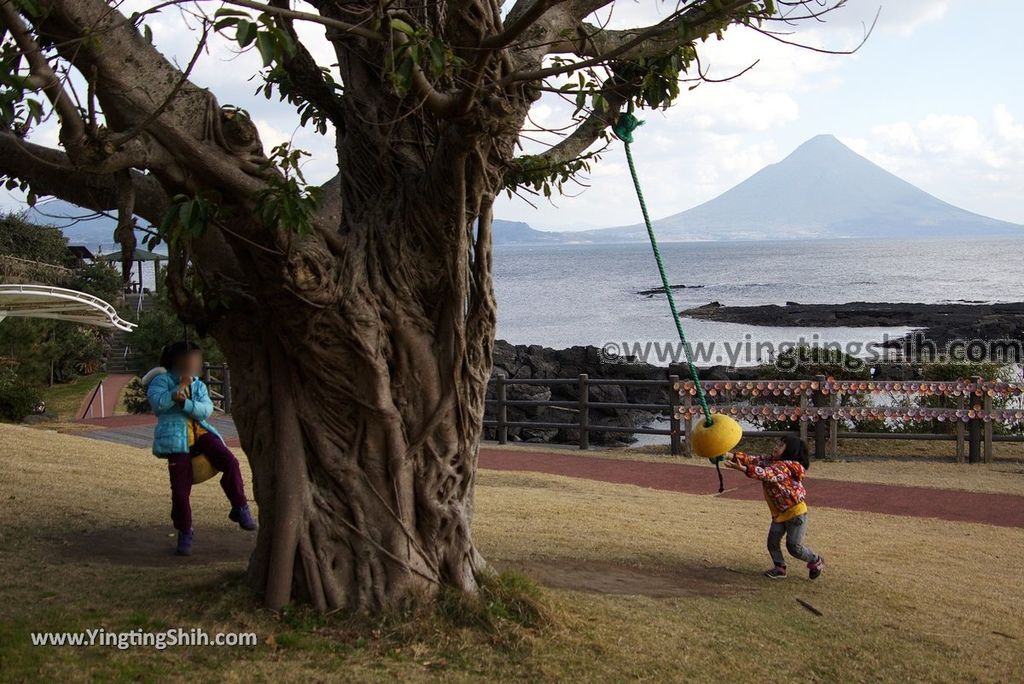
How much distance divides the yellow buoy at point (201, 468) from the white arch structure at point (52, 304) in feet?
35.6

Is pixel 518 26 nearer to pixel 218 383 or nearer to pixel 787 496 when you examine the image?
A: pixel 787 496

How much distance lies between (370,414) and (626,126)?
2.20 m

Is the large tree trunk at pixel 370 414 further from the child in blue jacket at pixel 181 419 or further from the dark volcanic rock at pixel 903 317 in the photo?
the dark volcanic rock at pixel 903 317

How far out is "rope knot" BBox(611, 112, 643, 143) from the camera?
575cm

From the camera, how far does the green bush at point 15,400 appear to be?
17.9 metres

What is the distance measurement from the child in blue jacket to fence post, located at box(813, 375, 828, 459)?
1073 centimetres

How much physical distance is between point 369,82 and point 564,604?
10.2ft

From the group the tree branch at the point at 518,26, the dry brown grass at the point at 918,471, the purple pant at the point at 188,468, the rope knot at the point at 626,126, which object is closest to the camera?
the tree branch at the point at 518,26

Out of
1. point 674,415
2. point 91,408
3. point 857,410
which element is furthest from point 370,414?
point 91,408

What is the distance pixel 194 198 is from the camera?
4.25 metres

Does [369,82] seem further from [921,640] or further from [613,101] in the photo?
[921,640]

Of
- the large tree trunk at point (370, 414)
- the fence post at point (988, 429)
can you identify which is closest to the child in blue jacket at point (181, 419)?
the large tree trunk at point (370, 414)

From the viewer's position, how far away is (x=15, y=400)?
706 inches

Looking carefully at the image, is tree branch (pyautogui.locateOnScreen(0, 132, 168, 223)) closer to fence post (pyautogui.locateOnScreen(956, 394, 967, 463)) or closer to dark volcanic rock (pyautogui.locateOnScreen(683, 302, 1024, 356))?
fence post (pyautogui.locateOnScreen(956, 394, 967, 463))
